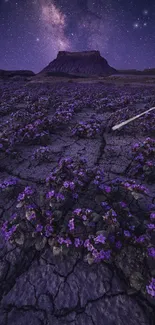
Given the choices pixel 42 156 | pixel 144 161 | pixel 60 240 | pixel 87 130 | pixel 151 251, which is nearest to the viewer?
pixel 151 251

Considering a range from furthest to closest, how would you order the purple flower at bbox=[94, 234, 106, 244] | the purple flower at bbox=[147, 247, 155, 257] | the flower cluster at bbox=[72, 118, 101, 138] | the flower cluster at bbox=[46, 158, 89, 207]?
the flower cluster at bbox=[72, 118, 101, 138], the flower cluster at bbox=[46, 158, 89, 207], the purple flower at bbox=[94, 234, 106, 244], the purple flower at bbox=[147, 247, 155, 257]

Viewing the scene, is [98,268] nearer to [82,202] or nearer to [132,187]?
[82,202]

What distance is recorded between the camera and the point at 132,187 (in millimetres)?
3125

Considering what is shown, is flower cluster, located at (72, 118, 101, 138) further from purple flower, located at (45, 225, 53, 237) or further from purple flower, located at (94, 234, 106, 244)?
purple flower, located at (94, 234, 106, 244)

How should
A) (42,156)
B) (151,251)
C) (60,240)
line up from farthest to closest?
(42,156) < (60,240) < (151,251)

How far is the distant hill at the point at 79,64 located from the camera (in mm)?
127438

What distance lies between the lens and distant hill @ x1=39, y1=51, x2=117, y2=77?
12744cm

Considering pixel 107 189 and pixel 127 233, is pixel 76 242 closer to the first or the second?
pixel 127 233

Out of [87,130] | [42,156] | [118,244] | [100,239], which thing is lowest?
[118,244]

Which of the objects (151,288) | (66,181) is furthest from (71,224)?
(151,288)

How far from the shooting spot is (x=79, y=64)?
13350 centimetres

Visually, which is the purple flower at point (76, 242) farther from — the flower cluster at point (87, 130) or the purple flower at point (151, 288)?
the flower cluster at point (87, 130)

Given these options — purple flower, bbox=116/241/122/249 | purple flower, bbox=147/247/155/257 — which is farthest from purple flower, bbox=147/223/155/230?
purple flower, bbox=116/241/122/249

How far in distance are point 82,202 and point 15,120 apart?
5.23 meters
